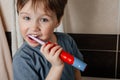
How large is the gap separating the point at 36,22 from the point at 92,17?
0.43 m

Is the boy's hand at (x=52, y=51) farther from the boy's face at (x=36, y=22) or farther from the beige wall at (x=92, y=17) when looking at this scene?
the beige wall at (x=92, y=17)

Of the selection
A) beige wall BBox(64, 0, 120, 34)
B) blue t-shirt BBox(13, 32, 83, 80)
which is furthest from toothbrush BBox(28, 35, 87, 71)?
beige wall BBox(64, 0, 120, 34)

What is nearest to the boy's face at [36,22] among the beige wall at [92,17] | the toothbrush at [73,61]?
the toothbrush at [73,61]

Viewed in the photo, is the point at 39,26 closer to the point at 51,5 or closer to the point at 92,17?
the point at 51,5

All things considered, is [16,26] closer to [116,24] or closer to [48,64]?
[48,64]

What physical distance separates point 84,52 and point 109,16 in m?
0.22

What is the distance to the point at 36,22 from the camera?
0.67 metres

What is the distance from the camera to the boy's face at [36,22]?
664mm

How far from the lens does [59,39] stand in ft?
2.73

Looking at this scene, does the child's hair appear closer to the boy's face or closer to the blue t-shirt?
the boy's face

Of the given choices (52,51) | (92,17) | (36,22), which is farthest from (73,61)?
(92,17)

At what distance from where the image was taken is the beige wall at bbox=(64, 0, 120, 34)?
39.5 inches

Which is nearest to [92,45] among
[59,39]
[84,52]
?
[84,52]

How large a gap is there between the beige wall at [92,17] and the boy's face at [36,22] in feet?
1.14
